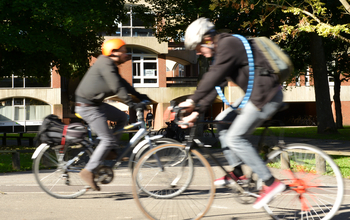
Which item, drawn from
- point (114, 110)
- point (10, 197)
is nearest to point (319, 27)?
point (114, 110)

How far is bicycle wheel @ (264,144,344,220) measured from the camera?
338cm

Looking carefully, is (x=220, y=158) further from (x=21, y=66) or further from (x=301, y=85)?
(x=301, y=85)

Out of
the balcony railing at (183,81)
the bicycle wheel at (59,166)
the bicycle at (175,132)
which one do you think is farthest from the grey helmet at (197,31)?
the balcony railing at (183,81)

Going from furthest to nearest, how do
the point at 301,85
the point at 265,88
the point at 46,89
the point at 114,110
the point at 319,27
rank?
1. the point at 301,85
2. the point at 46,89
3. the point at 319,27
4. the point at 114,110
5. the point at 265,88

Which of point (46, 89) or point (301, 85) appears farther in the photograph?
point (301, 85)

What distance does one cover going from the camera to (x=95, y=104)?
166 inches

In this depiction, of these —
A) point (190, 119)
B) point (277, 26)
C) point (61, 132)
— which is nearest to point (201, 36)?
point (190, 119)

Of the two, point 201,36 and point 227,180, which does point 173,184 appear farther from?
point 201,36

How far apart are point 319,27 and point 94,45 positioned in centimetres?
1184

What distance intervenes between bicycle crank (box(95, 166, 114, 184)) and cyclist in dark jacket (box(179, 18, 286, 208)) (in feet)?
4.23

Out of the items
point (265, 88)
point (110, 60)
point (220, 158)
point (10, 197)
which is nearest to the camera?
point (265, 88)

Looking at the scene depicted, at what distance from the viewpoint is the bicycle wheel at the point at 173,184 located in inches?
137

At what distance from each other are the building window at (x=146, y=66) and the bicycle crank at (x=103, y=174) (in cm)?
3172

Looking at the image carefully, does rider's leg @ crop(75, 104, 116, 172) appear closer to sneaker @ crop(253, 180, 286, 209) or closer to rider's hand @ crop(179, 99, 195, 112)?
rider's hand @ crop(179, 99, 195, 112)
